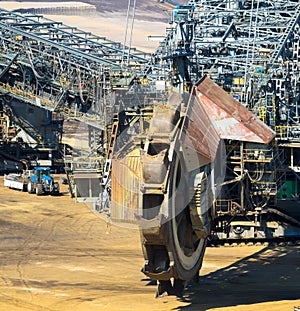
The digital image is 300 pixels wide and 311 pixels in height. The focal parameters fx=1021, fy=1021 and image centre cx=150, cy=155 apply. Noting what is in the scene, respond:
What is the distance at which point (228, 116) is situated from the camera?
138ft

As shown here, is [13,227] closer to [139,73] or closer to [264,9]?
[139,73]

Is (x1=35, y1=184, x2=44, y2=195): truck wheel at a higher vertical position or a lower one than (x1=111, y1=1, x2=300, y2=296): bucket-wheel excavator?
lower

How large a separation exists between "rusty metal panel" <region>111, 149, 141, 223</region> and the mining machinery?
0.27 ft

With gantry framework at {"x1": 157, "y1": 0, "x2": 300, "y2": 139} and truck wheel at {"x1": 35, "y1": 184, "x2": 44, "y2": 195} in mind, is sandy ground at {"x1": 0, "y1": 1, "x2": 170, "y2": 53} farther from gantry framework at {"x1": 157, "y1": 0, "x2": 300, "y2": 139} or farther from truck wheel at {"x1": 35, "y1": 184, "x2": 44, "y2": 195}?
truck wheel at {"x1": 35, "y1": 184, "x2": 44, "y2": 195}

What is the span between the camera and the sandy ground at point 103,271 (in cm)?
3869

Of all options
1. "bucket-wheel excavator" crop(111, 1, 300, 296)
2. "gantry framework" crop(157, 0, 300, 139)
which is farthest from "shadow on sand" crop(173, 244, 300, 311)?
"gantry framework" crop(157, 0, 300, 139)

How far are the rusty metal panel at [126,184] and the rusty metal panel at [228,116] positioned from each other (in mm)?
3955

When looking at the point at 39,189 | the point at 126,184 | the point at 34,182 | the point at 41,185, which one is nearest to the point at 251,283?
the point at 126,184

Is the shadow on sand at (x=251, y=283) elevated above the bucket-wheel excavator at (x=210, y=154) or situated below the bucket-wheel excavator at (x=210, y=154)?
below

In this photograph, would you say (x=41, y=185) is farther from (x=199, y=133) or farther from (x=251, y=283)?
(x=199, y=133)

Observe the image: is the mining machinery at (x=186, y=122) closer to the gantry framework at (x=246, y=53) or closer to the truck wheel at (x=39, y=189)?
the gantry framework at (x=246, y=53)

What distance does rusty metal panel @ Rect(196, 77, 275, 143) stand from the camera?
135 ft

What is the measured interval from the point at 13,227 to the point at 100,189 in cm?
521

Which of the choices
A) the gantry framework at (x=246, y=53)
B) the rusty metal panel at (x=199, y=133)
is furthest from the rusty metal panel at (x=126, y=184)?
the gantry framework at (x=246, y=53)
